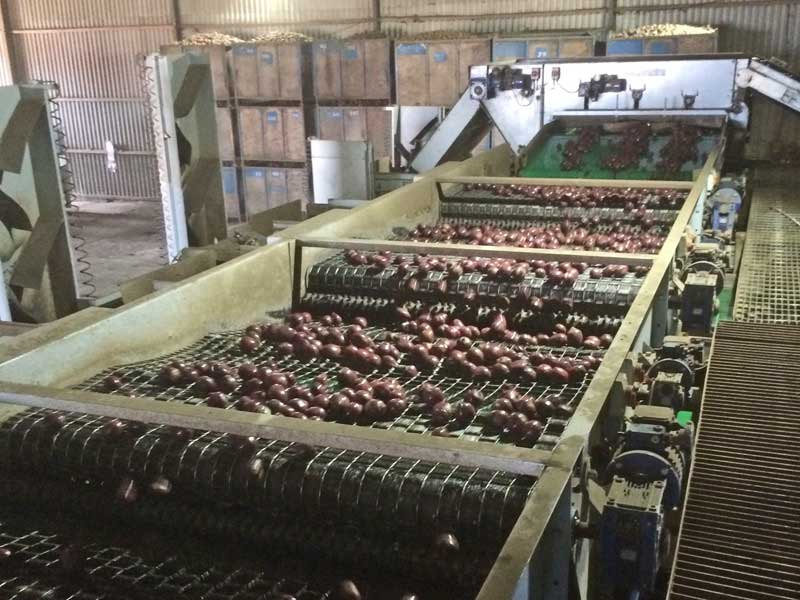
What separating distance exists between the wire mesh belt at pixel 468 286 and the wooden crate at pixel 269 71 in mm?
7055

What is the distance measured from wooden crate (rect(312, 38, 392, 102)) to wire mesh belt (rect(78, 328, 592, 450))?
755 centimetres

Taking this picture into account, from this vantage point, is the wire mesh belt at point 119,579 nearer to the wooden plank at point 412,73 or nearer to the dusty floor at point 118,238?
the dusty floor at point 118,238

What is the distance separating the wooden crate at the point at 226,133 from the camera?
10844 mm

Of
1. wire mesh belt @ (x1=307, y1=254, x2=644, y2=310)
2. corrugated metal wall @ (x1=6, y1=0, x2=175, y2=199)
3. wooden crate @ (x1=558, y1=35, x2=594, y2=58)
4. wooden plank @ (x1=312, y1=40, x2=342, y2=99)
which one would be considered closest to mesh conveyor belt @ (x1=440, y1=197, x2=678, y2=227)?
wire mesh belt @ (x1=307, y1=254, x2=644, y2=310)

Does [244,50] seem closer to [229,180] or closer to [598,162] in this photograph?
[229,180]

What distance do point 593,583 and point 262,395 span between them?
1165 millimetres

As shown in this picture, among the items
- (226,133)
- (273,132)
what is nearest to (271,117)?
(273,132)

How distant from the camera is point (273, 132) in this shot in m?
10.6

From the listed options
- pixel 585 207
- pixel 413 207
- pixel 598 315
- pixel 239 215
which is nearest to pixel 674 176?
pixel 585 207

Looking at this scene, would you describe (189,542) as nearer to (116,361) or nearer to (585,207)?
(116,361)

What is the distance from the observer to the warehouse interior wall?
29.4ft

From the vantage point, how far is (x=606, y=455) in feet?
6.61

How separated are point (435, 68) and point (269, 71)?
2366 mm

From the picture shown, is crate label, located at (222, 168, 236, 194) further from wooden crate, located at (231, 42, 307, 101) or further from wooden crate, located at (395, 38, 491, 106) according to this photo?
wooden crate, located at (395, 38, 491, 106)
